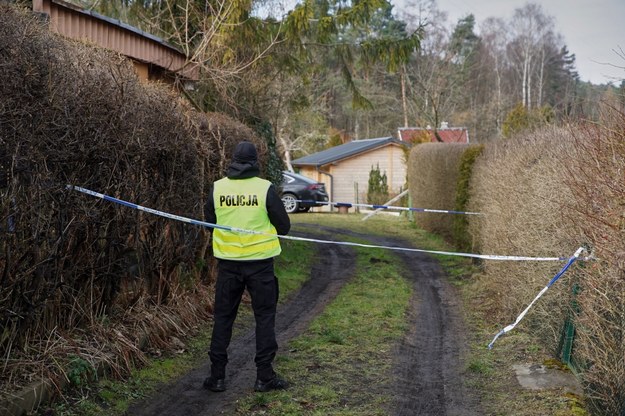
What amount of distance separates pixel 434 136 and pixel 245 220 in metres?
29.2

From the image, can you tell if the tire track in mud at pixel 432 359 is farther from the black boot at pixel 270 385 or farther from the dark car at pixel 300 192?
the dark car at pixel 300 192

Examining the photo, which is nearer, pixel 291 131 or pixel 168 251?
pixel 168 251

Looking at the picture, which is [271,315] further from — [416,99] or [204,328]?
[416,99]

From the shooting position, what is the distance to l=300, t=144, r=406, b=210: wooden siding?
131ft

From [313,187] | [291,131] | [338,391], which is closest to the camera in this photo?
[338,391]

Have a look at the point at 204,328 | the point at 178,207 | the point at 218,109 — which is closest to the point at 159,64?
the point at 218,109

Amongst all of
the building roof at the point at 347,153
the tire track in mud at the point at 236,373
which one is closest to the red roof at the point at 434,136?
the building roof at the point at 347,153

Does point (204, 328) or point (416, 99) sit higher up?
point (416, 99)

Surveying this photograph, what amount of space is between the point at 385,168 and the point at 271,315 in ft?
111

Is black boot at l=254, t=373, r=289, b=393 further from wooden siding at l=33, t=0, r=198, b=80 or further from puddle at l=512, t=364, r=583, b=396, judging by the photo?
wooden siding at l=33, t=0, r=198, b=80

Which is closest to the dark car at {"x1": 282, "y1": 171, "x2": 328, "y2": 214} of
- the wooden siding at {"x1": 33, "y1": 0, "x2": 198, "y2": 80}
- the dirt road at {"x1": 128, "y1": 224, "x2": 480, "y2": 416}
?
the wooden siding at {"x1": 33, "y1": 0, "x2": 198, "y2": 80}

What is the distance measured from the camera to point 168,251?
8.46m

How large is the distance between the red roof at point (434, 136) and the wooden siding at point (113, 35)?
19.6 meters

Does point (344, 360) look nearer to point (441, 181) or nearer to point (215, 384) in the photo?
point (215, 384)
